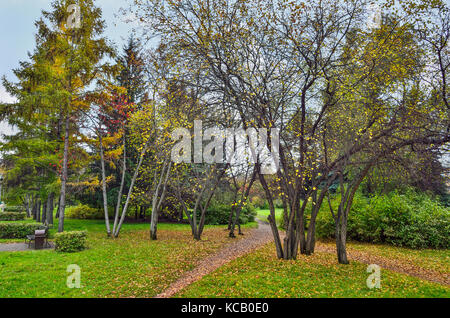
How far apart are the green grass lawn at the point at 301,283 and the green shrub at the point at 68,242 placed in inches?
241

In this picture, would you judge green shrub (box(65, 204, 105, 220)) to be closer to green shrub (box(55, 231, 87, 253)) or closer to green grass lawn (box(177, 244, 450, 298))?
green shrub (box(55, 231, 87, 253))

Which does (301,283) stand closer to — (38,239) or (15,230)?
(38,239)

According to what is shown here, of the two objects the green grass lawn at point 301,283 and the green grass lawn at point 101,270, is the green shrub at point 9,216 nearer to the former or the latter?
the green grass lawn at point 101,270

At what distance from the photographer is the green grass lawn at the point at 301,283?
5340 millimetres

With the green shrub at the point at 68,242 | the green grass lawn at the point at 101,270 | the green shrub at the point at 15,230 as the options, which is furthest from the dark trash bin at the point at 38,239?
the green shrub at the point at 15,230

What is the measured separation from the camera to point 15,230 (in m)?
13.0

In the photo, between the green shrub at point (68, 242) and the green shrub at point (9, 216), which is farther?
the green shrub at point (9, 216)

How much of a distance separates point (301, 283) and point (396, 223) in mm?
9664

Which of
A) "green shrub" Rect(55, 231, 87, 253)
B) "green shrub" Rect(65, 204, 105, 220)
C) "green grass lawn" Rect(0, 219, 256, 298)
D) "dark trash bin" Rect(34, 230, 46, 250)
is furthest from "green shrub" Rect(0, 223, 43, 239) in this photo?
"green shrub" Rect(65, 204, 105, 220)

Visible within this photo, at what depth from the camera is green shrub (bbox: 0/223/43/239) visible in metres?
12.8

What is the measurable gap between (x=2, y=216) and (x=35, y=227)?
40.4 ft

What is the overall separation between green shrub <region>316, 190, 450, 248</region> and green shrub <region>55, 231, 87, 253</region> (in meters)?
12.0

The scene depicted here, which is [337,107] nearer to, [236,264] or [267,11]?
[267,11]

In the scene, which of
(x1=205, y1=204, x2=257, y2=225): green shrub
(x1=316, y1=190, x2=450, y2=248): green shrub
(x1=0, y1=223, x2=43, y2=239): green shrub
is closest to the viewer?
(x1=316, y1=190, x2=450, y2=248): green shrub
